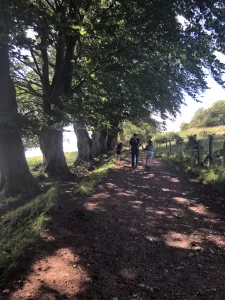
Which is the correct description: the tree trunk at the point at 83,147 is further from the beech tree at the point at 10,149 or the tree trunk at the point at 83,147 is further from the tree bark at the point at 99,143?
the beech tree at the point at 10,149

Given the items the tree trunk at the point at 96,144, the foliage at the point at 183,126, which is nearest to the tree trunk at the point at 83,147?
the tree trunk at the point at 96,144

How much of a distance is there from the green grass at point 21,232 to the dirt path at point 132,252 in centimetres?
27

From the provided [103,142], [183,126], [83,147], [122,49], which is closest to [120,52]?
[122,49]

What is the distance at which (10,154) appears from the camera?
10.5 m

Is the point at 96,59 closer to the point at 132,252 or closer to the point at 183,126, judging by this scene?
the point at 132,252

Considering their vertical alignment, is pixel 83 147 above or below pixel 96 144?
below

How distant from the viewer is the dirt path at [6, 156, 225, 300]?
3664 millimetres

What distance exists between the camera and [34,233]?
5.21 m

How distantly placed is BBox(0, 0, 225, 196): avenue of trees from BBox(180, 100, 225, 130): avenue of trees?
183 feet

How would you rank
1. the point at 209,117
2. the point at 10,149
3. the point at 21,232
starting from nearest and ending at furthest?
1. the point at 21,232
2. the point at 10,149
3. the point at 209,117

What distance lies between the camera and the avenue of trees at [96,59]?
7.18 meters

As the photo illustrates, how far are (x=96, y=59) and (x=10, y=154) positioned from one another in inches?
207

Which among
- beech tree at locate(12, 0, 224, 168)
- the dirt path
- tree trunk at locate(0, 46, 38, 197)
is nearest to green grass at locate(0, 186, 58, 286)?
the dirt path

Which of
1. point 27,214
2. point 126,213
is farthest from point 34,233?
point 126,213
